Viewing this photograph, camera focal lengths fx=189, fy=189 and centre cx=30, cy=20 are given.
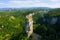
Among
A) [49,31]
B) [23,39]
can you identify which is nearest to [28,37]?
[23,39]

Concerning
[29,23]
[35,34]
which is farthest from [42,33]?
[29,23]

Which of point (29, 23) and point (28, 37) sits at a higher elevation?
point (29, 23)

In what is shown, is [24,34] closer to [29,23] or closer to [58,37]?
[29,23]

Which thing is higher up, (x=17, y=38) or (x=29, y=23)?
(x=29, y=23)

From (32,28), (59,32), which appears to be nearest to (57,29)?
(59,32)

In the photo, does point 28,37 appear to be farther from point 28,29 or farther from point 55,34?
point 55,34

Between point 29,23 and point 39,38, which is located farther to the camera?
point 29,23

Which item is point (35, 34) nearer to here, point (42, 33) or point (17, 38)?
point (42, 33)
